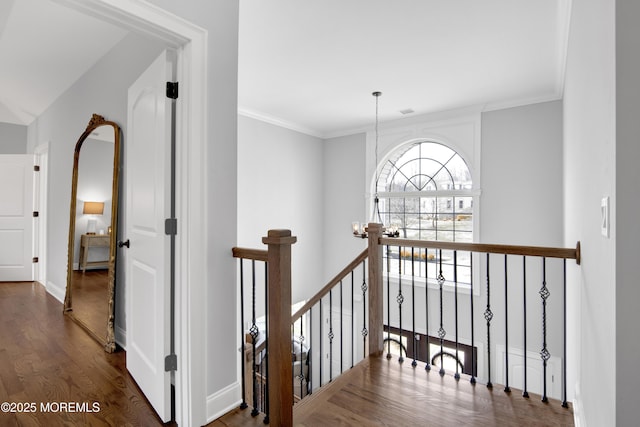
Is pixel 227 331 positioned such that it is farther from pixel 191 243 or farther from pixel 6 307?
pixel 6 307

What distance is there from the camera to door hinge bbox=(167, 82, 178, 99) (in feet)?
5.76

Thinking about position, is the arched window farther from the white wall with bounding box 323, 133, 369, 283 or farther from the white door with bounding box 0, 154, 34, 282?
the white door with bounding box 0, 154, 34, 282

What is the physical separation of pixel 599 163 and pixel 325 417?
1.77m

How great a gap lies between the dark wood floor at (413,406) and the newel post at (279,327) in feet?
0.79

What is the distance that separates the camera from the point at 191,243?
1.68 m

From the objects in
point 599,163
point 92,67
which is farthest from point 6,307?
point 599,163

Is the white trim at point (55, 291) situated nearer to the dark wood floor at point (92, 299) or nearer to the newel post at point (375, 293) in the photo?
the dark wood floor at point (92, 299)

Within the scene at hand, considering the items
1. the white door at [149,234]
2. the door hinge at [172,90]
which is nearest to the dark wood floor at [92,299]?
the white door at [149,234]

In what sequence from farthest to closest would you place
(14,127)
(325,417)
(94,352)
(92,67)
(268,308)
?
(14,127)
(92,67)
(94,352)
(325,417)
(268,308)

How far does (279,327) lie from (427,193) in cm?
421

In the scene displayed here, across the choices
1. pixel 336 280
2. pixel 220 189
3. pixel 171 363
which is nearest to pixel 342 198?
pixel 336 280

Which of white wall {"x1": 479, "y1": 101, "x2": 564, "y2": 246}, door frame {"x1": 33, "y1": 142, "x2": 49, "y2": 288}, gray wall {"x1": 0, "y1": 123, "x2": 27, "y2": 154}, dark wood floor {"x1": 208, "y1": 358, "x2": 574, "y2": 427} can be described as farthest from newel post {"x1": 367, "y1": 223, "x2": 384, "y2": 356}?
gray wall {"x1": 0, "y1": 123, "x2": 27, "y2": 154}

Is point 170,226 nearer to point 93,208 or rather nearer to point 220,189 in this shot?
point 220,189

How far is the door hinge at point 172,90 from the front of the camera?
176 centimetres
